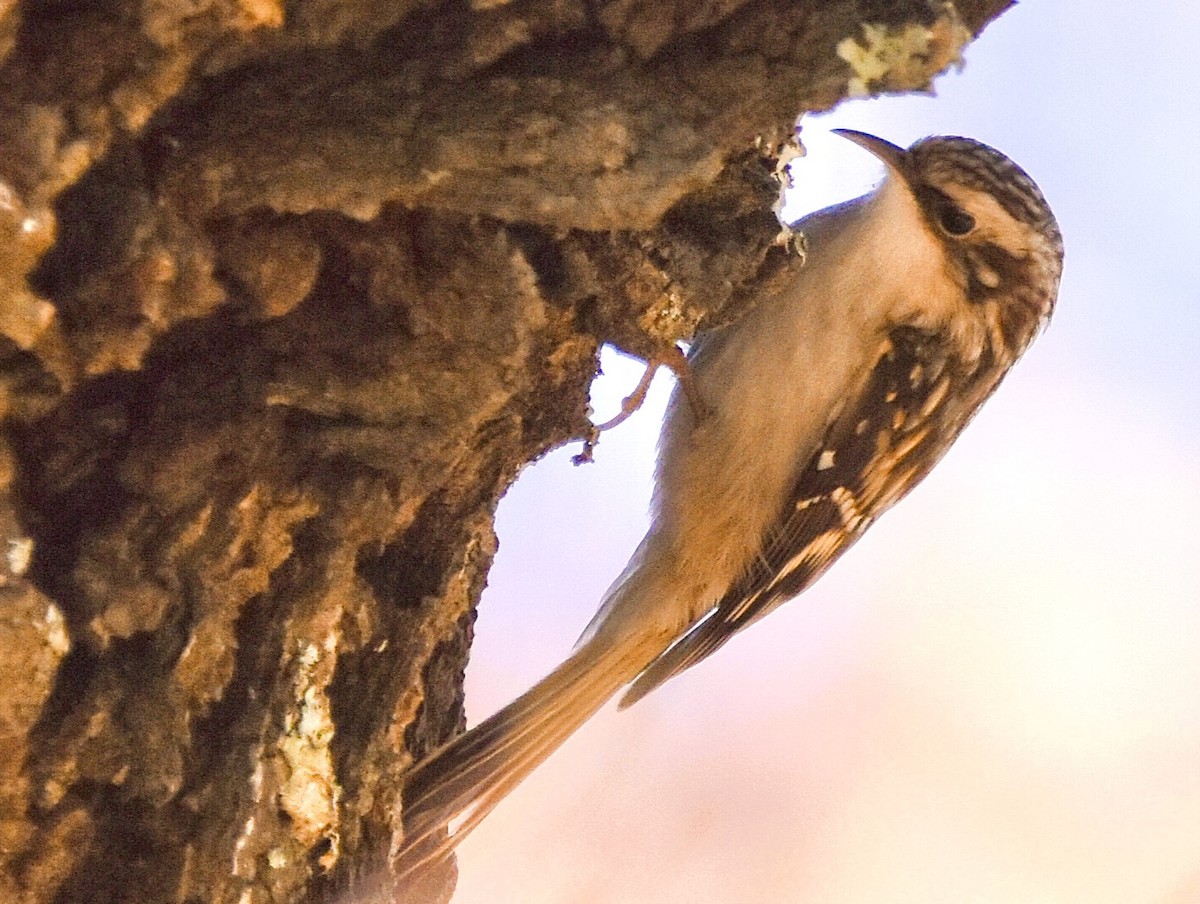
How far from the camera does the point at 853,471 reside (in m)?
1.72

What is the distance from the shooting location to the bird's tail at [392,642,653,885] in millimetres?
1282

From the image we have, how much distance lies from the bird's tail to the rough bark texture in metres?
0.22

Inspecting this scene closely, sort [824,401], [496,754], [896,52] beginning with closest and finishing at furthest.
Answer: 1. [896,52]
2. [496,754]
3. [824,401]

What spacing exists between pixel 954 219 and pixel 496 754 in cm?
93

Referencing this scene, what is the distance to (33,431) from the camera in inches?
33.5

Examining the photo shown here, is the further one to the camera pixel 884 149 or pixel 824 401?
pixel 824 401

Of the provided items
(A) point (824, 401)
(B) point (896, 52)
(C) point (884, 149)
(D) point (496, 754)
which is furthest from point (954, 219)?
(D) point (496, 754)

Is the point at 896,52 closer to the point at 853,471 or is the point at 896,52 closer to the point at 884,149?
the point at 884,149

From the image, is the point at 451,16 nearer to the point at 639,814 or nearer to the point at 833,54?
the point at 833,54

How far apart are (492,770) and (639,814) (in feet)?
3.43

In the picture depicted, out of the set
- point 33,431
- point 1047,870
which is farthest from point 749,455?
point 1047,870

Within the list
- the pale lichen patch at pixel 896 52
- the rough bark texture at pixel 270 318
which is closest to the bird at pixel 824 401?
the rough bark texture at pixel 270 318

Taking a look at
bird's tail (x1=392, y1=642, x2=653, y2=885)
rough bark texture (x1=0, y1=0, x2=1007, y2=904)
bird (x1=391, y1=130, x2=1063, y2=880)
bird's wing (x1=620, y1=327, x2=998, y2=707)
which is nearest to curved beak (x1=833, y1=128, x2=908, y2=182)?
bird (x1=391, y1=130, x2=1063, y2=880)

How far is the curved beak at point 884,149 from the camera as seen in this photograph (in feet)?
5.15
